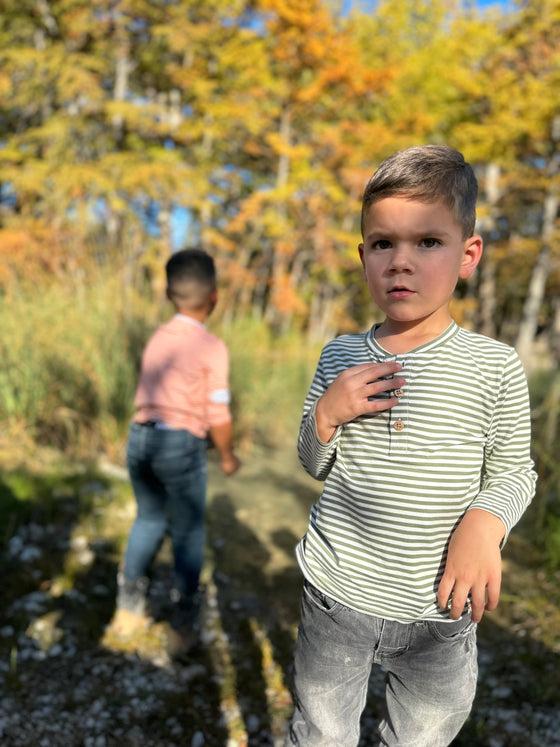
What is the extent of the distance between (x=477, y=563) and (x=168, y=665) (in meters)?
1.86

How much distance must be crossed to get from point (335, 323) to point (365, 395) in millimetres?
22738

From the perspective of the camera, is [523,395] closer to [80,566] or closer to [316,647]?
[316,647]

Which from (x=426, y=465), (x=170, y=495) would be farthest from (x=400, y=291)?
(x=170, y=495)

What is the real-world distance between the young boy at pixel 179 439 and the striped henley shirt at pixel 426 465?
126 cm

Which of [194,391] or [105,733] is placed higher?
[194,391]

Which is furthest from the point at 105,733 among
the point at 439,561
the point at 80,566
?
the point at 439,561

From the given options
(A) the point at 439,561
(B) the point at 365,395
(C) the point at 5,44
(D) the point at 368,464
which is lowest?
(A) the point at 439,561

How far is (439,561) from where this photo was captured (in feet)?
3.86

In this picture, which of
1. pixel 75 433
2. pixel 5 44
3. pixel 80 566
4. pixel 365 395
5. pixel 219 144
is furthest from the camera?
pixel 219 144

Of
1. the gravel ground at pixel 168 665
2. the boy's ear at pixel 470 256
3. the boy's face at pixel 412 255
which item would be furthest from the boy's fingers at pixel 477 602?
the gravel ground at pixel 168 665

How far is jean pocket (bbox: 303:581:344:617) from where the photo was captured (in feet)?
4.03

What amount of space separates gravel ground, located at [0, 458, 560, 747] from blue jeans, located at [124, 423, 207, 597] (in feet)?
1.20

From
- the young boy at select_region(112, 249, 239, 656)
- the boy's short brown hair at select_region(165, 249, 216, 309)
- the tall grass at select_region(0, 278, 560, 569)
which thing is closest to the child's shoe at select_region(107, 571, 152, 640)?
the young boy at select_region(112, 249, 239, 656)

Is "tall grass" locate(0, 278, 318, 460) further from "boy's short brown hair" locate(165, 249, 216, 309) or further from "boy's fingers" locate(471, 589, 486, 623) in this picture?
"boy's fingers" locate(471, 589, 486, 623)
